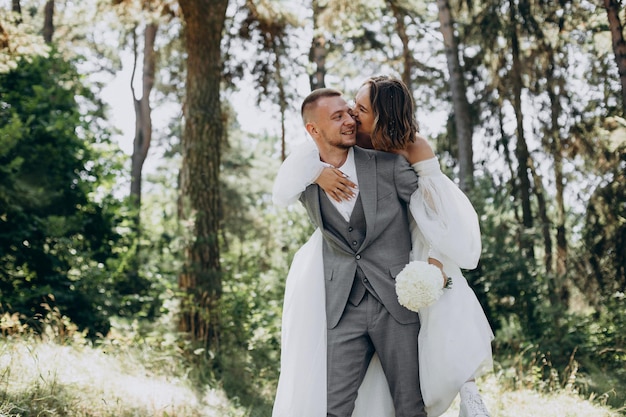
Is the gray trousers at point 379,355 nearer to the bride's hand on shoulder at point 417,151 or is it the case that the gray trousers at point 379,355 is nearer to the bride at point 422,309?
the bride at point 422,309

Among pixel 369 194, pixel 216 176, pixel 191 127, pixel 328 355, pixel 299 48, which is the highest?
pixel 299 48

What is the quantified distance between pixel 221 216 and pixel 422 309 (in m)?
7.71

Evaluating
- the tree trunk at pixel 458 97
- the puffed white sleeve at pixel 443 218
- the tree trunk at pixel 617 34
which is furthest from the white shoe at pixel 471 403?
the tree trunk at pixel 458 97

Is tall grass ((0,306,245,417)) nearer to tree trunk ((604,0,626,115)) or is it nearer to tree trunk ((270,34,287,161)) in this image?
tree trunk ((604,0,626,115))

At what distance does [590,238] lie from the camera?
1074 cm

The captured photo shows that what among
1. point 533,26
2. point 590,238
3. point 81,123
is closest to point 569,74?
point 533,26

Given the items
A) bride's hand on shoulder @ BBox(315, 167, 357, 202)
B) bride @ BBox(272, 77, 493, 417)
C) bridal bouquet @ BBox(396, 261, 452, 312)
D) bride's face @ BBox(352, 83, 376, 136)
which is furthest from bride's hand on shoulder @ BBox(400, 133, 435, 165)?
bridal bouquet @ BBox(396, 261, 452, 312)

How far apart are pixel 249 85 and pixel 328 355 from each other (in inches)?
413

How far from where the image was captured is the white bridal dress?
3.49m

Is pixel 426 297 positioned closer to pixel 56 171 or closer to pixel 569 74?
pixel 56 171

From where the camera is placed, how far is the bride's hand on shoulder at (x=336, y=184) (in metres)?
3.64

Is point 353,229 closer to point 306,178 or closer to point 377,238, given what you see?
point 377,238

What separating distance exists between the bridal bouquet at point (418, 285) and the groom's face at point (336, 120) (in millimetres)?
779

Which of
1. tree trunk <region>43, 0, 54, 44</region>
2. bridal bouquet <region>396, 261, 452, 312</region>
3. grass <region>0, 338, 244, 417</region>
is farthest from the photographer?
tree trunk <region>43, 0, 54, 44</region>
